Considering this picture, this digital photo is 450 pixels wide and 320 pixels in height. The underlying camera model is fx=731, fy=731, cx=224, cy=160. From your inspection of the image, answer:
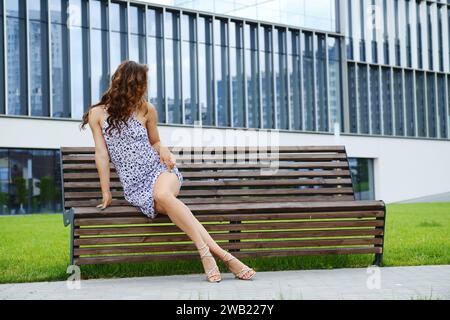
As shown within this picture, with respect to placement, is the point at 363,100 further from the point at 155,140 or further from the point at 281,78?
the point at 155,140

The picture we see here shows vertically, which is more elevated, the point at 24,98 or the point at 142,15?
the point at 142,15

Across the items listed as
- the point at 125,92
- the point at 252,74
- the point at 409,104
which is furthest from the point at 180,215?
the point at 409,104

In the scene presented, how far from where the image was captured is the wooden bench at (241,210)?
5574 mm

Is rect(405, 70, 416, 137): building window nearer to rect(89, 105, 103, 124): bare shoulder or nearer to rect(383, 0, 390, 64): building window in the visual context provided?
rect(383, 0, 390, 64): building window

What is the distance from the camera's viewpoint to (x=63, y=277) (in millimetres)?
5918

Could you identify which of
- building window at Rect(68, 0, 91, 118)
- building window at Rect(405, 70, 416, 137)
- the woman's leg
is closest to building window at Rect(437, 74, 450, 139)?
building window at Rect(405, 70, 416, 137)

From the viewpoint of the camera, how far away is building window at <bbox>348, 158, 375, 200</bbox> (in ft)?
111

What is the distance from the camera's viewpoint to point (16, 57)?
24500 mm

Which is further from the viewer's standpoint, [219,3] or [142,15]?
[219,3]

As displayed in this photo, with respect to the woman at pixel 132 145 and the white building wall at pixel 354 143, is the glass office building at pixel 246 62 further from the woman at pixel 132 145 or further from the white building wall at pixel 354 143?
the woman at pixel 132 145

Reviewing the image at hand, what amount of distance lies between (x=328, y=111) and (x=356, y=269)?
2694 centimetres

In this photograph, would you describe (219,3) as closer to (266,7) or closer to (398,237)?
(266,7)

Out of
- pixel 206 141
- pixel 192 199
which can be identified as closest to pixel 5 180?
pixel 206 141
